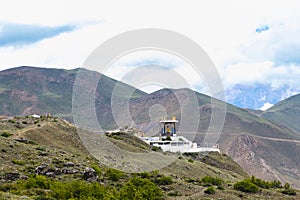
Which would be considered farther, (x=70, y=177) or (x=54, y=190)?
(x=70, y=177)

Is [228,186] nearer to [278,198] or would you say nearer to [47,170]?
[278,198]

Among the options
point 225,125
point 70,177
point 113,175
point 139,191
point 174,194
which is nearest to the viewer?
point 139,191

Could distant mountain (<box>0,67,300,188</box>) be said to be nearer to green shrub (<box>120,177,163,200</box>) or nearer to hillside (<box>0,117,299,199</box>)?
hillside (<box>0,117,299,199</box>)

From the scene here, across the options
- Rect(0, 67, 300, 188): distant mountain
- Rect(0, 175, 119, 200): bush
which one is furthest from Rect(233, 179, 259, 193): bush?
Rect(0, 67, 300, 188): distant mountain

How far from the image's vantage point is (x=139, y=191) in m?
27.5

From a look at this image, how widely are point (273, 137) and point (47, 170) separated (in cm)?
14762

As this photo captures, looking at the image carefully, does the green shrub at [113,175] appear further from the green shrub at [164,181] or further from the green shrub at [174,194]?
the green shrub at [174,194]

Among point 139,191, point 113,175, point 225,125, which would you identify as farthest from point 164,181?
point 225,125

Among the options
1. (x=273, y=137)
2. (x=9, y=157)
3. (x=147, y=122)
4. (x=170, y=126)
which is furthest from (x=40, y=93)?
(x=9, y=157)

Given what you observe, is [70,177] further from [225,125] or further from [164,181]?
[225,125]

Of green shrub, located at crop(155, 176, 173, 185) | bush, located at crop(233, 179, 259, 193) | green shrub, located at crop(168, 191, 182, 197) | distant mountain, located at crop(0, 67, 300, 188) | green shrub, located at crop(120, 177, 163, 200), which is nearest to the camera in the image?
green shrub, located at crop(120, 177, 163, 200)

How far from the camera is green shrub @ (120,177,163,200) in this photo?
26.5 meters

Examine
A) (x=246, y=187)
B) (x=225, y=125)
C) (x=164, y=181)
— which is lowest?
(x=246, y=187)

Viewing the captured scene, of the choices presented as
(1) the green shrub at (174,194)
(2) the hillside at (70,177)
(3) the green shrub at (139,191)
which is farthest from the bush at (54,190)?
(1) the green shrub at (174,194)
